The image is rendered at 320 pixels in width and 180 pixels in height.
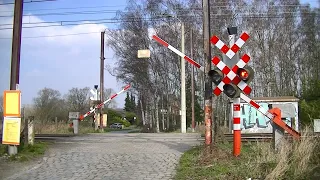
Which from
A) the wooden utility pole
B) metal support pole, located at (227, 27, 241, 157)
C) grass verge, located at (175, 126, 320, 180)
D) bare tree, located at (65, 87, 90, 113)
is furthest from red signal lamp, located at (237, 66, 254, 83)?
bare tree, located at (65, 87, 90, 113)

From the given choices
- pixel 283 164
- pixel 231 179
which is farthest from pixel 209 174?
pixel 283 164

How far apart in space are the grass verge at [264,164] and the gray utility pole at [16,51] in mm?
5550

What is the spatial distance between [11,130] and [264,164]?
7.28 m

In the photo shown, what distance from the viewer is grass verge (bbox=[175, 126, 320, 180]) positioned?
23.6 feet

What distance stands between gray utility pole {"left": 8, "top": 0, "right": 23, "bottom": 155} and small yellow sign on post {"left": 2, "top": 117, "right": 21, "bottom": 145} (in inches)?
10.6

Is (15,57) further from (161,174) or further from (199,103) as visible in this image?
(199,103)

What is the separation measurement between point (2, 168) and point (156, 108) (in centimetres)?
3553

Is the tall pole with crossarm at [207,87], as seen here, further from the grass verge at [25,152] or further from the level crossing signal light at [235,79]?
the grass verge at [25,152]

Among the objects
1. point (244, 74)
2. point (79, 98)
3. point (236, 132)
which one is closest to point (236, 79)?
point (244, 74)

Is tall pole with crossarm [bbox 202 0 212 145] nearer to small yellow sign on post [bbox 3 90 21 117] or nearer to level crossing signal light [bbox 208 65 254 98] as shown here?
level crossing signal light [bbox 208 65 254 98]

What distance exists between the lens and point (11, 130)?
1091 centimetres

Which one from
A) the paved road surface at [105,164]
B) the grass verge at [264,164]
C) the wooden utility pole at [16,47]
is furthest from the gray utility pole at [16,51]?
the grass verge at [264,164]

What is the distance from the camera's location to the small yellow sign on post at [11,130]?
1084cm

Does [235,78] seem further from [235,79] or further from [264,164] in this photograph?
[264,164]
